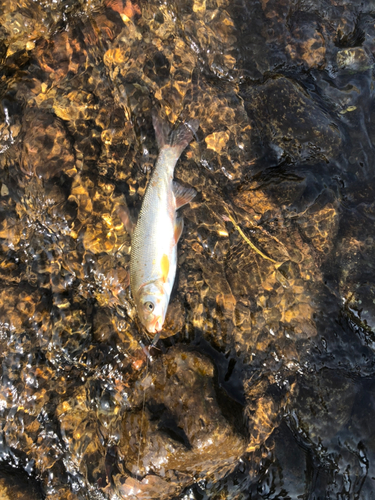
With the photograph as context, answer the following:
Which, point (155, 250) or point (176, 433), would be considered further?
point (176, 433)

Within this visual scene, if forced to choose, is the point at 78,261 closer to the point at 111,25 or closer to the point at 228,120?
the point at 228,120

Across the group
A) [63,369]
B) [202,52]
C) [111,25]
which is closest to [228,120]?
[202,52]

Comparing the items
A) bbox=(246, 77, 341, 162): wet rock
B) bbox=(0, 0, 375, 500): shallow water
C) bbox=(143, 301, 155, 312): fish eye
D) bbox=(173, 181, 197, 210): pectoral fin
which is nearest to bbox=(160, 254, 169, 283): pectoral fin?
bbox=(143, 301, 155, 312): fish eye

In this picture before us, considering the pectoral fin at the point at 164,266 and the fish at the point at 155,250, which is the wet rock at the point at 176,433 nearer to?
the fish at the point at 155,250

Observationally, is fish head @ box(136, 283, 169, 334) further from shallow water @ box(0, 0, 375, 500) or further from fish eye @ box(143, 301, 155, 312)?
shallow water @ box(0, 0, 375, 500)

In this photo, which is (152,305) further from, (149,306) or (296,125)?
(296,125)

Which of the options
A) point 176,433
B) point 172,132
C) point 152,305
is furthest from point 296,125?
point 176,433
